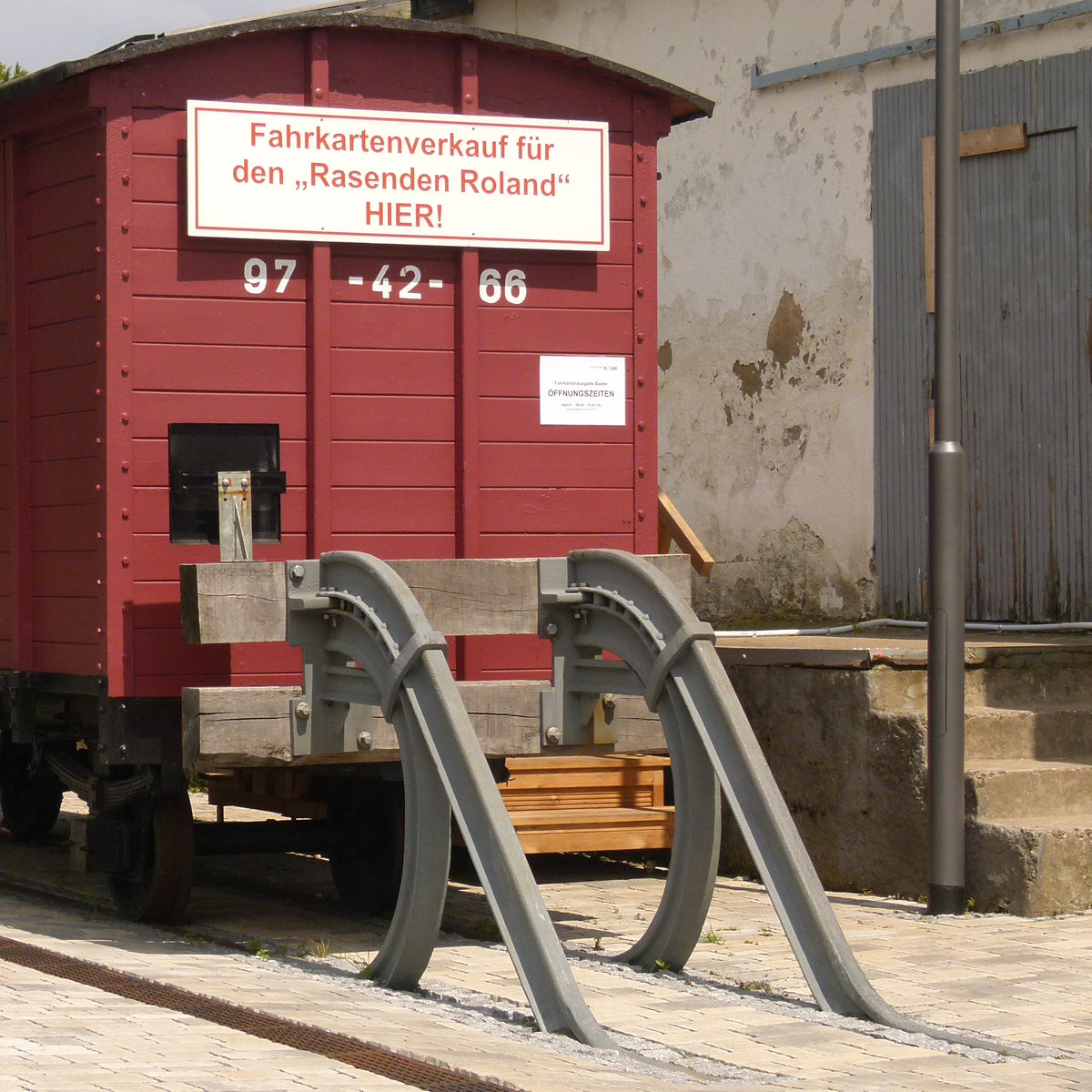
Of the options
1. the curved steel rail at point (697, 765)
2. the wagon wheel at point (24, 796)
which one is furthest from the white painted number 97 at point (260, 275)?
the wagon wheel at point (24, 796)

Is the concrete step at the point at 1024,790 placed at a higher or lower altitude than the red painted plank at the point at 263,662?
lower

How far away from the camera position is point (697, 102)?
28.0 ft

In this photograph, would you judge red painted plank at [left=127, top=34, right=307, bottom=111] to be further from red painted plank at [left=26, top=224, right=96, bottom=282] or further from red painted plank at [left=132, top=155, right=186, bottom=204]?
red painted plank at [left=26, top=224, right=96, bottom=282]

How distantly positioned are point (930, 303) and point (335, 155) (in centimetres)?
531

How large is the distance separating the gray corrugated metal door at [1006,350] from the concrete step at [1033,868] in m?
3.29

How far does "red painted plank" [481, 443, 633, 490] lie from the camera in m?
8.27

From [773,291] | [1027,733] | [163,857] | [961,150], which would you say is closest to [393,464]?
[163,857]

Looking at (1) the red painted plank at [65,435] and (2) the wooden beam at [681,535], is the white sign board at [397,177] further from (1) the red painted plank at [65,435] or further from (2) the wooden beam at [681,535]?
(2) the wooden beam at [681,535]

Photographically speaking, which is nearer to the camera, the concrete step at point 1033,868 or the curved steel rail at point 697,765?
the curved steel rail at point 697,765

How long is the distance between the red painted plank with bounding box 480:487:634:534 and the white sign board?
1.02 m

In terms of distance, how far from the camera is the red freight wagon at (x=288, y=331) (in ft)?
25.5

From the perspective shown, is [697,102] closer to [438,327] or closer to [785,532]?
[438,327]

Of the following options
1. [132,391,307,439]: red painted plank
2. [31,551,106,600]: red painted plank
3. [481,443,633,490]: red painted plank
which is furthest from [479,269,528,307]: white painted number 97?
[31,551,106,600]: red painted plank

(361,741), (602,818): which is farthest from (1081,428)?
(361,741)
